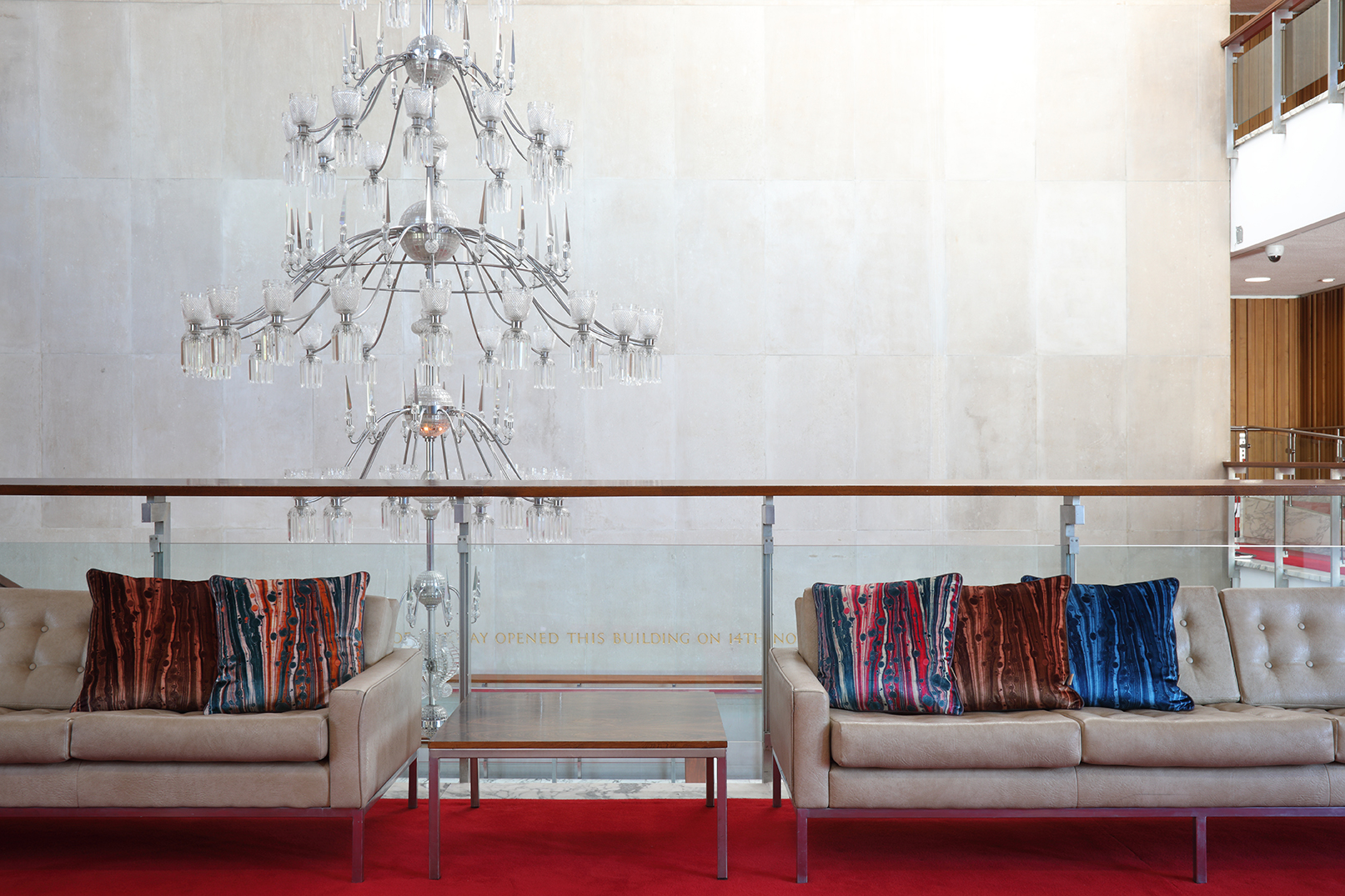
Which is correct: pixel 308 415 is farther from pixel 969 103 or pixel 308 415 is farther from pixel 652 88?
pixel 969 103

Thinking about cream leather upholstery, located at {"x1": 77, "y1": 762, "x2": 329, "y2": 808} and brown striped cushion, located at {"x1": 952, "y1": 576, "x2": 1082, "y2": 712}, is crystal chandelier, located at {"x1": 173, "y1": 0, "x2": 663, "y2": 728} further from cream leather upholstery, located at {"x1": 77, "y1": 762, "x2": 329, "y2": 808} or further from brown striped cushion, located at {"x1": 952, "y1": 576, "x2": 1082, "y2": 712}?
brown striped cushion, located at {"x1": 952, "y1": 576, "x2": 1082, "y2": 712}

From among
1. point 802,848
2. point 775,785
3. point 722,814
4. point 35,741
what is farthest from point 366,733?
point 775,785

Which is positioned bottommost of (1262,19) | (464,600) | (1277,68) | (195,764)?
(195,764)

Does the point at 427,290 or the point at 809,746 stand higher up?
the point at 427,290

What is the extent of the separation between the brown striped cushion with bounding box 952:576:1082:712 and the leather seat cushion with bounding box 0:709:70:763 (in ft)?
8.48

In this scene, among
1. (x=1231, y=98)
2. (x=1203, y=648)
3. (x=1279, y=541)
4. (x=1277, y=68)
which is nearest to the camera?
(x=1203, y=648)

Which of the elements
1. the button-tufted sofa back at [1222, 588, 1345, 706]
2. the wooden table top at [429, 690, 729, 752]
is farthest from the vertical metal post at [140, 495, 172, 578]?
the button-tufted sofa back at [1222, 588, 1345, 706]

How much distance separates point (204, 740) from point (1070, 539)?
2895 millimetres

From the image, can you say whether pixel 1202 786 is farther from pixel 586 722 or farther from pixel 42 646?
pixel 42 646

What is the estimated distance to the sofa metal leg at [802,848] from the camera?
2.68m

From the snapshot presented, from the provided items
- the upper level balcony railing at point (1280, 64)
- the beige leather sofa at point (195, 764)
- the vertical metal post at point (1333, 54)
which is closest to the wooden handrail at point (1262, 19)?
the upper level balcony railing at point (1280, 64)

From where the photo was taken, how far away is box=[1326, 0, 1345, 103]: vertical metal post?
19.6ft

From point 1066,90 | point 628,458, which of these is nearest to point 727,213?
point 628,458

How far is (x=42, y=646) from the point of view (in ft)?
10.3
